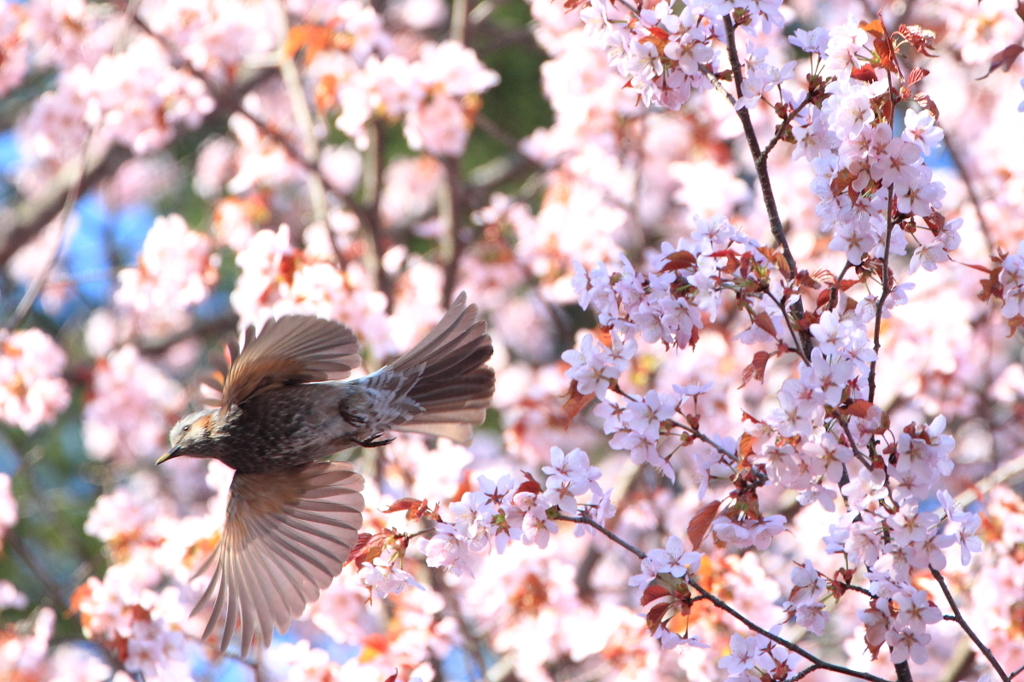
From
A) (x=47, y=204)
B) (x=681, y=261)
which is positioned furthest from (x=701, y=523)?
(x=47, y=204)

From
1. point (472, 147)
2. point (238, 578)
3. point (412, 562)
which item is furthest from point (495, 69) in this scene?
point (238, 578)

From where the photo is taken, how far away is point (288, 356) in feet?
7.68

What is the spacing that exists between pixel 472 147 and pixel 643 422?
16.4 feet

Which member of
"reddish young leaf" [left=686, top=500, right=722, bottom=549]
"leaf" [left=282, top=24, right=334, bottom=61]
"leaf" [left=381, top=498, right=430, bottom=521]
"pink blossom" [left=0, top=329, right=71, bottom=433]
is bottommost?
"pink blossom" [left=0, top=329, right=71, bottom=433]

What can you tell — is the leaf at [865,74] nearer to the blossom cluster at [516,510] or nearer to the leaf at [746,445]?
the leaf at [746,445]

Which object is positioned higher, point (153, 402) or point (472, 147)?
point (472, 147)

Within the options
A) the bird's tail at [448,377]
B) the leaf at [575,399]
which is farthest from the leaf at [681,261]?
the bird's tail at [448,377]

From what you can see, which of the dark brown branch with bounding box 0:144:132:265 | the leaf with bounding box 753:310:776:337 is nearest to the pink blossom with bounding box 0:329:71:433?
the dark brown branch with bounding box 0:144:132:265

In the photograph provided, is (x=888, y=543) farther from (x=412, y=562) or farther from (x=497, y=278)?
(x=497, y=278)

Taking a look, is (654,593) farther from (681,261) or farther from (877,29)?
(877,29)

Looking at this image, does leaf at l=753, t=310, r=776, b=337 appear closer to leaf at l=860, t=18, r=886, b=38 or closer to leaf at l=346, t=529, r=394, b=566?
leaf at l=860, t=18, r=886, b=38

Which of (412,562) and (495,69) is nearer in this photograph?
(412,562)

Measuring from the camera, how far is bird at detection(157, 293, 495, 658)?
7.16 ft

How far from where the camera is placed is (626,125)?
4.02 meters
